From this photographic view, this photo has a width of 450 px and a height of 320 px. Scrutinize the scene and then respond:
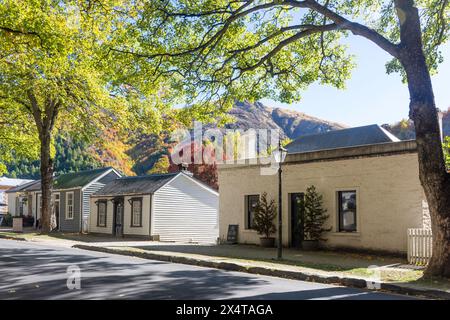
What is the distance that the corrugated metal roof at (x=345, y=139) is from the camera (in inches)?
783

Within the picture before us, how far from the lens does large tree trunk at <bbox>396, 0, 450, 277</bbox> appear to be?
37.2ft

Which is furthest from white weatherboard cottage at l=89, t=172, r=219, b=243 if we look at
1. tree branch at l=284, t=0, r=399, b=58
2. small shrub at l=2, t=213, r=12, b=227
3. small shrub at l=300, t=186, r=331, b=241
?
tree branch at l=284, t=0, r=399, b=58

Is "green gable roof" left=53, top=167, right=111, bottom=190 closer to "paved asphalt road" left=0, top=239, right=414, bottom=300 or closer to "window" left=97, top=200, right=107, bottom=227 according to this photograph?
"window" left=97, top=200, right=107, bottom=227

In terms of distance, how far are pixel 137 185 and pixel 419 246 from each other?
66.1ft

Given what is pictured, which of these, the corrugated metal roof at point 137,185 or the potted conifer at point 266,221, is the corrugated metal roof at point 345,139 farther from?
the corrugated metal roof at point 137,185

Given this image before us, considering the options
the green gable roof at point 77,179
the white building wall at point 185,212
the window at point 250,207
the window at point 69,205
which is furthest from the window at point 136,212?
the window at point 250,207

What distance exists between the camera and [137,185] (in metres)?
31.3

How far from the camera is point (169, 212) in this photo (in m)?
30.2

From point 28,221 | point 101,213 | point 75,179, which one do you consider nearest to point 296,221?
point 101,213

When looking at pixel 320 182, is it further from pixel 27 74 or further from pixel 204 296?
pixel 27 74

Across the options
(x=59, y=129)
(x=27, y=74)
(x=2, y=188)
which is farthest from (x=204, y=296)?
(x=2, y=188)

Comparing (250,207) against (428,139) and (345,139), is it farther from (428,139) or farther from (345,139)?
(428,139)

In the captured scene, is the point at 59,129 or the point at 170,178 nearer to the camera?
the point at 170,178

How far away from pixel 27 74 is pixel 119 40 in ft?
36.7
